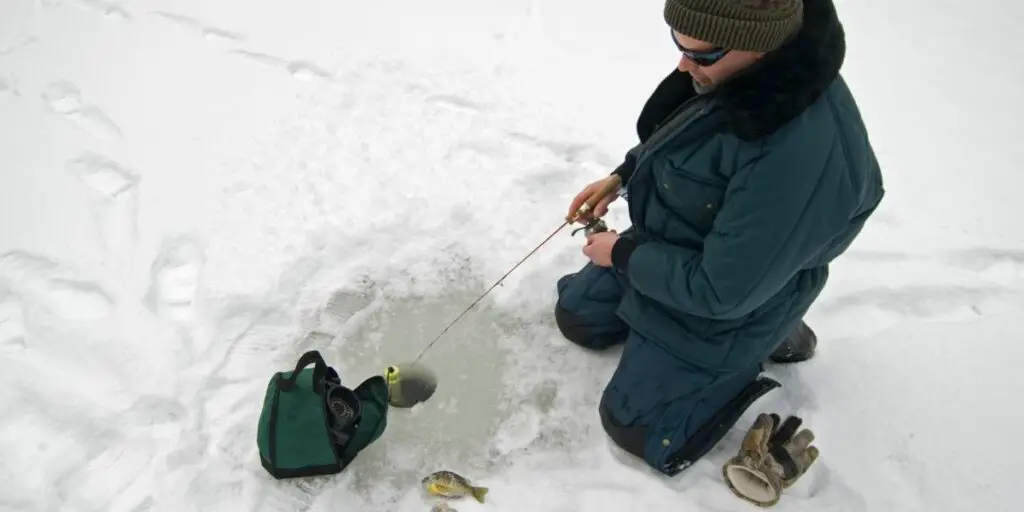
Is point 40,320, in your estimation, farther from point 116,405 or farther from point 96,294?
point 116,405

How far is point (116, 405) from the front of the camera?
2271mm

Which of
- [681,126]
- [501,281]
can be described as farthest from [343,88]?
[681,126]

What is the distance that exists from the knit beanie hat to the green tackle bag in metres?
1.35

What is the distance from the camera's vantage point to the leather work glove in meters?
2.09

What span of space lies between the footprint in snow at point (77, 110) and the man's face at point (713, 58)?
2660 millimetres

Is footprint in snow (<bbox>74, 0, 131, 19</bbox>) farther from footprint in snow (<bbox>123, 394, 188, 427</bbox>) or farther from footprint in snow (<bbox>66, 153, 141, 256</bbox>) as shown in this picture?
footprint in snow (<bbox>123, 394, 188, 427</bbox>)

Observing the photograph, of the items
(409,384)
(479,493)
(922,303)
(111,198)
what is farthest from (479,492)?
(111,198)

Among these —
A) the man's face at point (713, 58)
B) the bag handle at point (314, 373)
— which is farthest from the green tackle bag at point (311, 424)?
the man's face at point (713, 58)

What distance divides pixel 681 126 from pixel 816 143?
13.0 inches

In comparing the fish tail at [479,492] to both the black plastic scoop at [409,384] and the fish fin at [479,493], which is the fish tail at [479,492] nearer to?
the fish fin at [479,493]

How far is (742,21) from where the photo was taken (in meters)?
1.45

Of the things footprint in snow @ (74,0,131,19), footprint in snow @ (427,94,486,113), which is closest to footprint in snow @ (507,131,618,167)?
footprint in snow @ (427,94,486,113)

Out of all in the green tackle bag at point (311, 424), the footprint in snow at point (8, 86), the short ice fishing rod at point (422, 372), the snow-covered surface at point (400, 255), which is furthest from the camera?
the footprint in snow at point (8, 86)

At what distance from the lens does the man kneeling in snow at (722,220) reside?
5.09ft
